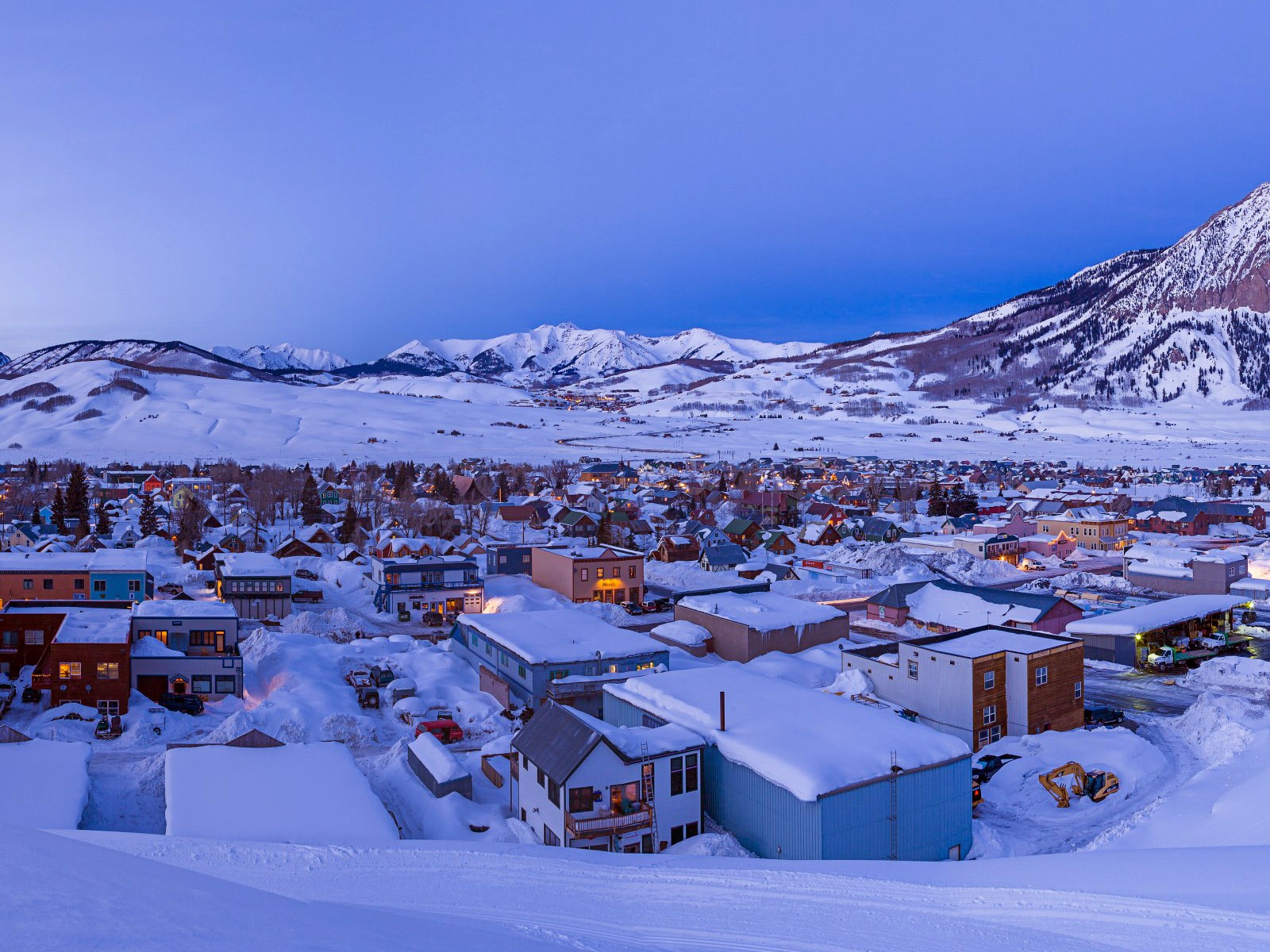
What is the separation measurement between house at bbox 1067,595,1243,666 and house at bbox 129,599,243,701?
56.1 feet

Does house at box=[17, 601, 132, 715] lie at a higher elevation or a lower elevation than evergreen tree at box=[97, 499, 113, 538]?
lower

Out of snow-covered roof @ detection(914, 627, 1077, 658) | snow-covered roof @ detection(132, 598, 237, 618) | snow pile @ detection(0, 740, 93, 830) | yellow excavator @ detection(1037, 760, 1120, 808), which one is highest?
snow-covered roof @ detection(132, 598, 237, 618)

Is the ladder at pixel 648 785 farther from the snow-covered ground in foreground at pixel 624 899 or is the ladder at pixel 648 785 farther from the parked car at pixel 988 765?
the parked car at pixel 988 765

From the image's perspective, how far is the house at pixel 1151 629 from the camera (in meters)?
18.6

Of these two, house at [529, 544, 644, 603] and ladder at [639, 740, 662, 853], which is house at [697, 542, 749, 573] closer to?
house at [529, 544, 644, 603]

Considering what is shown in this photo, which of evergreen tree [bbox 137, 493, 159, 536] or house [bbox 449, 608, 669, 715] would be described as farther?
evergreen tree [bbox 137, 493, 159, 536]

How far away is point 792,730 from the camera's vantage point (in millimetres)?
10484

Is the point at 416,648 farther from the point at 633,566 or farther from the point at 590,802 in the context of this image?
the point at 590,802

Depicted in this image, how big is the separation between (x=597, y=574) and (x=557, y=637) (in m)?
7.54

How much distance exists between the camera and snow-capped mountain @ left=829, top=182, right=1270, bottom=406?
12794 centimetres

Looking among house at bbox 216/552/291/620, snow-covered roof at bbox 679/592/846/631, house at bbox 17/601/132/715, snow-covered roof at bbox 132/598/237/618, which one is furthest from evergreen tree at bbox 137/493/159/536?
snow-covered roof at bbox 679/592/846/631

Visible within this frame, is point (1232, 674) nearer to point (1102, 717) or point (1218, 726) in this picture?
point (1102, 717)

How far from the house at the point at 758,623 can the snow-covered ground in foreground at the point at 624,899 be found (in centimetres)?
1028

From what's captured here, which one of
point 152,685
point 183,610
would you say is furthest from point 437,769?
point 183,610
